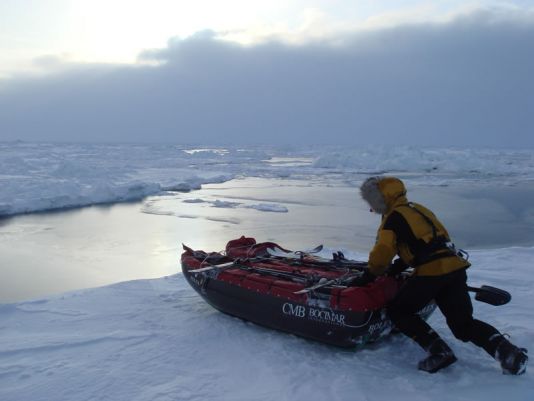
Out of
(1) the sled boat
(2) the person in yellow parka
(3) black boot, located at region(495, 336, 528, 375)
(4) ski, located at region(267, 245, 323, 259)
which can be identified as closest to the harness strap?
(2) the person in yellow parka

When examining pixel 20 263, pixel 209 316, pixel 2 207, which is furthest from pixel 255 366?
pixel 2 207

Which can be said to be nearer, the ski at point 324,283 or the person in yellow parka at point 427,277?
the person in yellow parka at point 427,277

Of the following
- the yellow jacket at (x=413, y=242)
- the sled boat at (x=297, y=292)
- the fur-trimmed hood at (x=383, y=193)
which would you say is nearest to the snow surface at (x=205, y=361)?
the sled boat at (x=297, y=292)

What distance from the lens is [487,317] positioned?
3744mm

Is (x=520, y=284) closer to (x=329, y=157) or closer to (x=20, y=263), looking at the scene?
(x=20, y=263)

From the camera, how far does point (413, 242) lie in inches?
111

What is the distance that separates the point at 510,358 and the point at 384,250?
876mm

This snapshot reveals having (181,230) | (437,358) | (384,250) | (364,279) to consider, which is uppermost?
(384,250)

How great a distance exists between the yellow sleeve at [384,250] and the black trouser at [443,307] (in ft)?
0.63

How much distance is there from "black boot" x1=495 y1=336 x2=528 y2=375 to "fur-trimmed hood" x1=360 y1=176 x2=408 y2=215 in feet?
3.15

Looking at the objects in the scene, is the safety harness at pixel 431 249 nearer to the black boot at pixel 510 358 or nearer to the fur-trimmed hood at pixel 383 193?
the fur-trimmed hood at pixel 383 193

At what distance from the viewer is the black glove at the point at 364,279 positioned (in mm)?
3037

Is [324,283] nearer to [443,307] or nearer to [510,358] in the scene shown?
[443,307]

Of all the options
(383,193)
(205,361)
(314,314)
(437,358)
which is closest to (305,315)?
(314,314)
